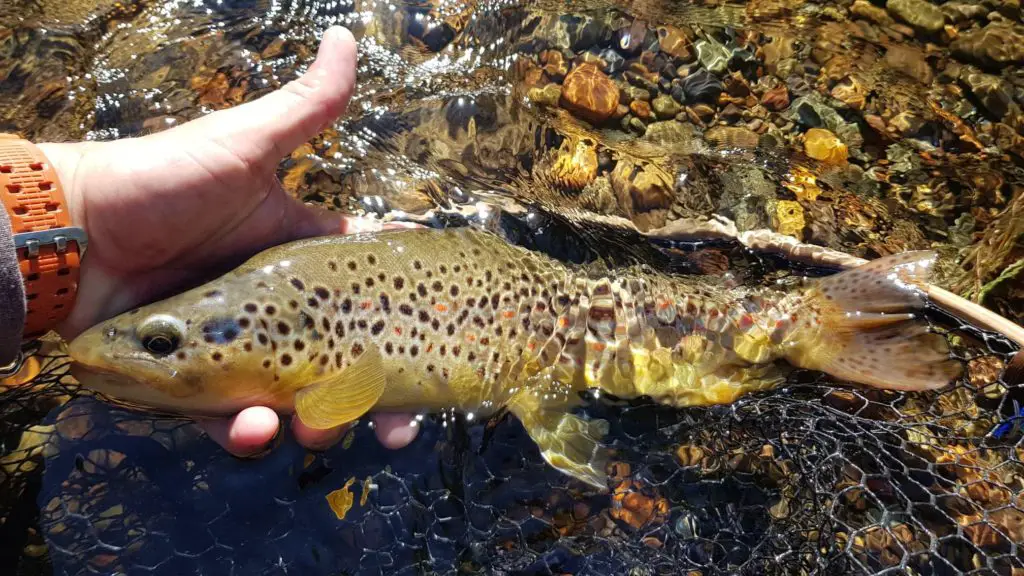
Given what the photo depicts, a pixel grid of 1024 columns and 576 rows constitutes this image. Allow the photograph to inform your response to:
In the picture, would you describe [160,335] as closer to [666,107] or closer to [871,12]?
[666,107]

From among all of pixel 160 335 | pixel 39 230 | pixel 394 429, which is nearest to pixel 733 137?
pixel 394 429

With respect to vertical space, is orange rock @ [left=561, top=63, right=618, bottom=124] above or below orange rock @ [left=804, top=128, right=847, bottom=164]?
above

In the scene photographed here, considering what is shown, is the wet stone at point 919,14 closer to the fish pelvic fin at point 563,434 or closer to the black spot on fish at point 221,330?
the fish pelvic fin at point 563,434

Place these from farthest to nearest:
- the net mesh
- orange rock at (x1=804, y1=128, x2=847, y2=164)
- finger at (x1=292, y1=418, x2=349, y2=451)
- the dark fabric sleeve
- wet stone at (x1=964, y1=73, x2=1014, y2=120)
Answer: orange rock at (x1=804, y1=128, x2=847, y2=164) < wet stone at (x1=964, y1=73, x2=1014, y2=120) < finger at (x1=292, y1=418, x2=349, y2=451) < the net mesh < the dark fabric sleeve


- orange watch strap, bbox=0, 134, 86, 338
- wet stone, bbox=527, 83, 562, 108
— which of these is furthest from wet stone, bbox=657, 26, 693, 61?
orange watch strap, bbox=0, 134, 86, 338

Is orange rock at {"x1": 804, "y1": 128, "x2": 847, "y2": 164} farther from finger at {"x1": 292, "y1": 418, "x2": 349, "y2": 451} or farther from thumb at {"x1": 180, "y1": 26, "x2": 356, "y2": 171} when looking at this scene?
finger at {"x1": 292, "y1": 418, "x2": 349, "y2": 451}

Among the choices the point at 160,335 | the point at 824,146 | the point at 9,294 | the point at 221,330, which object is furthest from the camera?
the point at 824,146

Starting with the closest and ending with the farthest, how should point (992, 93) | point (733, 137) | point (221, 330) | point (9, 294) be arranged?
1. point (9, 294)
2. point (221, 330)
3. point (992, 93)
4. point (733, 137)
